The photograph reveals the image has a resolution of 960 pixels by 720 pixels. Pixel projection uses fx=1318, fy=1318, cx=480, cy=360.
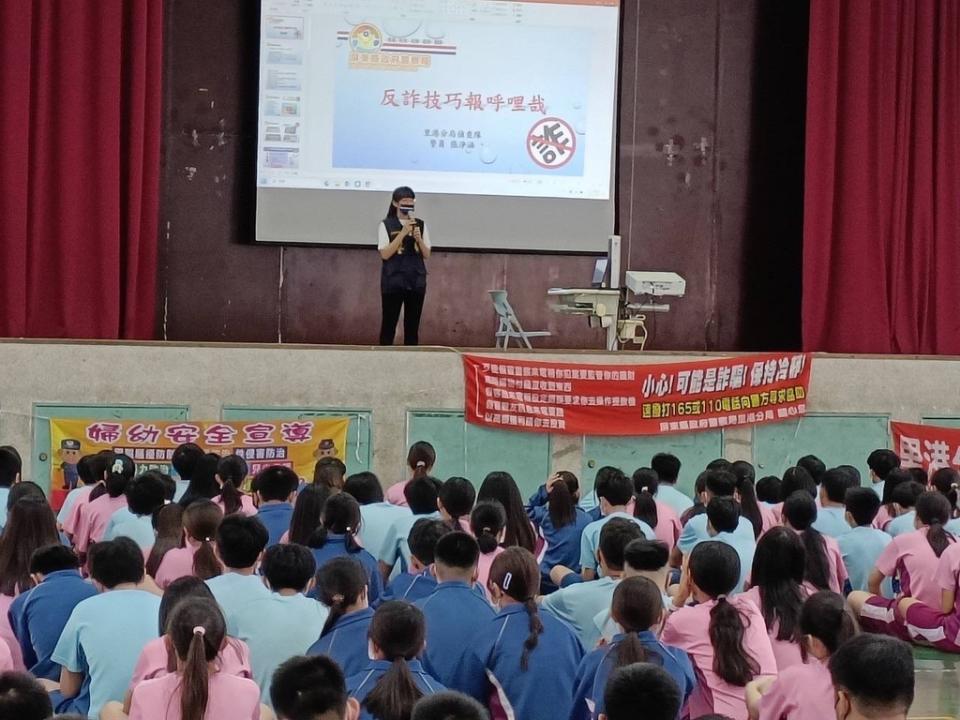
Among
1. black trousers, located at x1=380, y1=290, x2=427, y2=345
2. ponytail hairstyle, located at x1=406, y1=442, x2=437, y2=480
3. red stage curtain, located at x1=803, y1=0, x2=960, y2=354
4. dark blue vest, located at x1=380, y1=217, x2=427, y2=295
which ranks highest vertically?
red stage curtain, located at x1=803, y1=0, x2=960, y2=354

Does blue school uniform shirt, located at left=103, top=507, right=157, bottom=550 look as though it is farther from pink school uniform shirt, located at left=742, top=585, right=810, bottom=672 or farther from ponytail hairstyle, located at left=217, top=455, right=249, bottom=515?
pink school uniform shirt, located at left=742, top=585, right=810, bottom=672

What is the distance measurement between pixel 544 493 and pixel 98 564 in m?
2.82

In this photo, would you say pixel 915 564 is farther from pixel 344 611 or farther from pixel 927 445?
pixel 927 445

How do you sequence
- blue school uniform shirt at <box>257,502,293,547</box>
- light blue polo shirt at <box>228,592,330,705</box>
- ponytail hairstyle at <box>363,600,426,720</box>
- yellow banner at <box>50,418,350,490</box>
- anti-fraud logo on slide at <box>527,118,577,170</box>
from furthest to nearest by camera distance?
anti-fraud logo on slide at <box>527,118,577,170</box> → yellow banner at <box>50,418,350,490</box> → blue school uniform shirt at <box>257,502,293,547</box> → light blue polo shirt at <box>228,592,330,705</box> → ponytail hairstyle at <box>363,600,426,720</box>

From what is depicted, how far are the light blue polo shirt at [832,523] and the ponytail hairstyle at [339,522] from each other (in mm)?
2003

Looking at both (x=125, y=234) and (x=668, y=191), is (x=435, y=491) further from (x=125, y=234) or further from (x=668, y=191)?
(x=668, y=191)

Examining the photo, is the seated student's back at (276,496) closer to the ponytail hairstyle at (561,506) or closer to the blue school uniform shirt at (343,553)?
the blue school uniform shirt at (343,553)

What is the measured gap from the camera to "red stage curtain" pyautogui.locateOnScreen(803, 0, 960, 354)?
9.66 metres

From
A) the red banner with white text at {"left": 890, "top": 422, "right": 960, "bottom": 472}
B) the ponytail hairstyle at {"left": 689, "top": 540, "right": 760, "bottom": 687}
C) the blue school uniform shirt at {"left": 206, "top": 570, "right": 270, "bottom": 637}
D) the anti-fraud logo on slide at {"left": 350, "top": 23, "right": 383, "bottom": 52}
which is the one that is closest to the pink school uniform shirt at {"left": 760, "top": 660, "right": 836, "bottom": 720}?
the ponytail hairstyle at {"left": 689, "top": 540, "right": 760, "bottom": 687}

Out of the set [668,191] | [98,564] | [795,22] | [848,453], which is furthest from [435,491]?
[795,22]

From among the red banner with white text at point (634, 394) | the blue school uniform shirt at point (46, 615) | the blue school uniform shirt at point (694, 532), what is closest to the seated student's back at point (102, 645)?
the blue school uniform shirt at point (46, 615)

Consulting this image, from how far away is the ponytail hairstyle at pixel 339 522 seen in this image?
3863 millimetres

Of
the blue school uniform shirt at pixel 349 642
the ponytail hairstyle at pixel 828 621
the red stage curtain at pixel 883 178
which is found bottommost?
the blue school uniform shirt at pixel 349 642

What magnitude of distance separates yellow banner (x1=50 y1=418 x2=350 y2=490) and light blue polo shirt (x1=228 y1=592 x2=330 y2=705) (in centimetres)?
411
